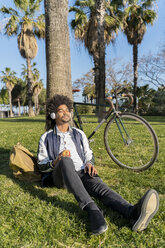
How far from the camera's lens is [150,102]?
1051 inches

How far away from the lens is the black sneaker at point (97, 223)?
5.65ft

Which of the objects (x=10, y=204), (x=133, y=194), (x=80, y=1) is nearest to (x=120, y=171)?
(x=133, y=194)

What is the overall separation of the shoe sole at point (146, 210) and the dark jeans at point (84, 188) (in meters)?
0.16

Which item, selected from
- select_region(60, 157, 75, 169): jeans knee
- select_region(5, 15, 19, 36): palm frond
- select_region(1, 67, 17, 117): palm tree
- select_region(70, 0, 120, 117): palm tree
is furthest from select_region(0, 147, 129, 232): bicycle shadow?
select_region(1, 67, 17, 117): palm tree

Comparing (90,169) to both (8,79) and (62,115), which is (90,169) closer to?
(62,115)

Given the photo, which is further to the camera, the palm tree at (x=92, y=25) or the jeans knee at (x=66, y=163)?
the palm tree at (x=92, y=25)

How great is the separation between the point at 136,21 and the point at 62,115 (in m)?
21.3

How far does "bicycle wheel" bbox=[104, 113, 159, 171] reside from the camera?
10.3 feet

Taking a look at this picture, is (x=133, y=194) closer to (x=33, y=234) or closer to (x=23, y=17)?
(x=33, y=234)

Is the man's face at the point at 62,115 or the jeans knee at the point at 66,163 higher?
the man's face at the point at 62,115

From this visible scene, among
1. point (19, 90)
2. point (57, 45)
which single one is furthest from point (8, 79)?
point (57, 45)

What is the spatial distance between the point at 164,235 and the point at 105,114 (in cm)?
224

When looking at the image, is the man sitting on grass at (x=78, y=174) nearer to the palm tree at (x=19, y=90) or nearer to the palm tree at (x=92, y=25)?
the palm tree at (x=92, y=25)

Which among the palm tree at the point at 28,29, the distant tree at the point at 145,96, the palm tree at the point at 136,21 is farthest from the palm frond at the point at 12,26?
the distant tree at the point at 145,96
